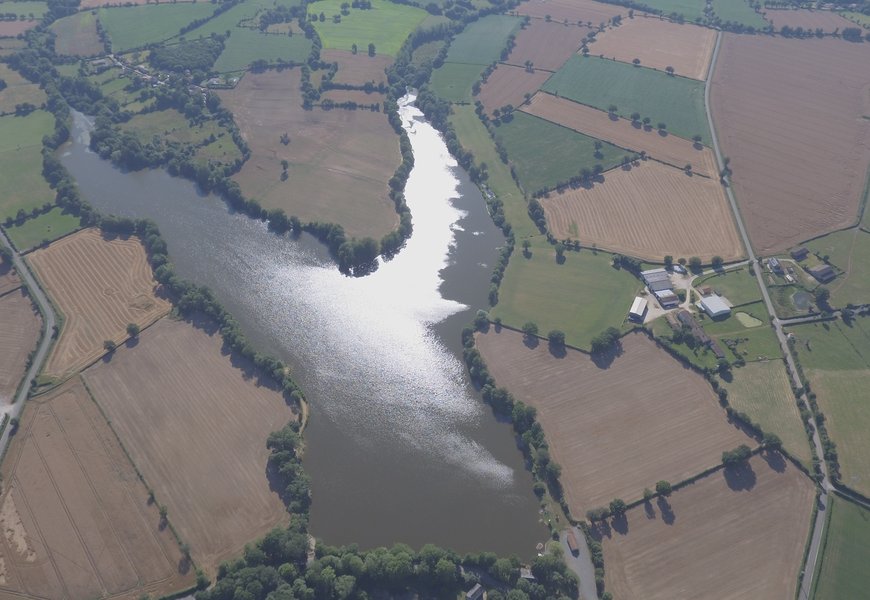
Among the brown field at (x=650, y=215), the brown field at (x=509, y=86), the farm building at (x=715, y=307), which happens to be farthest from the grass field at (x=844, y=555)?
the brown field at (x=509, y=86)

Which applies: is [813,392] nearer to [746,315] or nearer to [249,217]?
[746,315]

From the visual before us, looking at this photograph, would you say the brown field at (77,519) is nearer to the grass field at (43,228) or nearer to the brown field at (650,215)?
the grass field at (43,228)

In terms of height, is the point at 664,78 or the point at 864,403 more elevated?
the point at 664,78

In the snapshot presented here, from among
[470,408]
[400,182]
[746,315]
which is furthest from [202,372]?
[746,315]

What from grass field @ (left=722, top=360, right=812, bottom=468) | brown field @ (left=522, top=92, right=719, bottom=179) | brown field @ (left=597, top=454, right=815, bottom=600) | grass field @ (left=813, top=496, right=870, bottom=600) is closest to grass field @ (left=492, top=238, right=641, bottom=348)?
grass field @ (left=722, top=360, right=812, bottom=468)

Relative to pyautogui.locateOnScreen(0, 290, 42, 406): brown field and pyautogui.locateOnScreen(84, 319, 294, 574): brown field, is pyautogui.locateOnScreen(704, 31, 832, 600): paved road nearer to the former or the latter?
pyautogui.locateOnScreen(84, 319, 294, 574): brown field

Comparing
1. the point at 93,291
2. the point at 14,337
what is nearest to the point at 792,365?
the point at 93,291

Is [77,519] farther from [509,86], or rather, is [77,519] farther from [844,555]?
[509,86]

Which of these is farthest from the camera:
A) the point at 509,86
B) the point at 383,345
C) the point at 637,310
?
the point at 509,86

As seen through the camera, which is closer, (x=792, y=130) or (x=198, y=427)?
(x=198, y=427)
